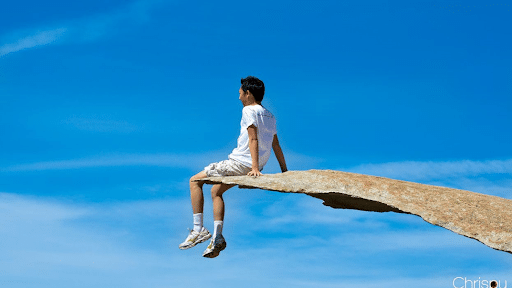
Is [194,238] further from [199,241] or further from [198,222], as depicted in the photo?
[198,222]

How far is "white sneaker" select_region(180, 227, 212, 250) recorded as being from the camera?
9.64 metres

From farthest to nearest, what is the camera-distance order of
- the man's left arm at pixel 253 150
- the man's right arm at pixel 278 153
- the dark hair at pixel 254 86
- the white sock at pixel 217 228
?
the man's right arm at pixel 278 153 < the dark hair at pixel 254 86 < the white sock at pixel 217 228 < the man's left arm at pixel 253 150

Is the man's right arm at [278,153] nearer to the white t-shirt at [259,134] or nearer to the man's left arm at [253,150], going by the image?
the white t-shirt at [259,134]

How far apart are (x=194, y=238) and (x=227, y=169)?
47.7 inches

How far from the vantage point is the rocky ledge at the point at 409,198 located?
29.9ft

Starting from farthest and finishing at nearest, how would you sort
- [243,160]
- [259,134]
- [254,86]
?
[254,86], [243,160], [259,134]

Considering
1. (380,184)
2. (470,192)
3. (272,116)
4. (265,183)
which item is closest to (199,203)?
(265,183)

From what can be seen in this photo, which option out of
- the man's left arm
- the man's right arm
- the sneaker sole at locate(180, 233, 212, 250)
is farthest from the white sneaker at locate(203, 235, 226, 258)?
the man's right arm

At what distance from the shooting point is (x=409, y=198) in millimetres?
9477

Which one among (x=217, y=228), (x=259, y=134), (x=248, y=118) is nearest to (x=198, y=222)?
(x=217, y=228)

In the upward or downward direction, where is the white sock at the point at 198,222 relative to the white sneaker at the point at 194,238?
upward

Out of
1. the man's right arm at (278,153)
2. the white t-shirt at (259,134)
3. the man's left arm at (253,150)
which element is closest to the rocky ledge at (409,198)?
the man's left arm at (253,150)

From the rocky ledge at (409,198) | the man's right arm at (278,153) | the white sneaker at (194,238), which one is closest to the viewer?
the rocky ledge at (409,198)

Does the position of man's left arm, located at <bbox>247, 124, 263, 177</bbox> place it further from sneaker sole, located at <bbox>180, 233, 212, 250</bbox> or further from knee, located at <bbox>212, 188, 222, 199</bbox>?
sneaker sole, located at <bbox>180, 233, 212, 250</bbox>
